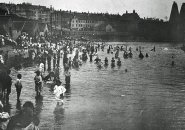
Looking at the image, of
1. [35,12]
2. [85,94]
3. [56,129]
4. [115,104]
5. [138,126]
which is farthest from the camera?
[35,12]

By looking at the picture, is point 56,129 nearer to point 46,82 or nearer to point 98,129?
point 98,129

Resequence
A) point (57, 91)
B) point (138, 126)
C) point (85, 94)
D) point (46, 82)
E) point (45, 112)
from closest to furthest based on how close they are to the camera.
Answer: point (138, 126), point (45, 112), point (57, 91), point (85, 94), point (46, 82)

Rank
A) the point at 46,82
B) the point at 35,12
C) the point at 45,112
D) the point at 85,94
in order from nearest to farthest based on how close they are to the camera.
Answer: the point at 45,112 < the point at 85,94 < the point at 46,82 < the point at 35,12

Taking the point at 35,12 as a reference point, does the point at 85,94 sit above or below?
below

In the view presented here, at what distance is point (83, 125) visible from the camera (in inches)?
606

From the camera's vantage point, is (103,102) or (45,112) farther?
(103,102)

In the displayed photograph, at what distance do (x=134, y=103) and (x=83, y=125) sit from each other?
22.5 feet

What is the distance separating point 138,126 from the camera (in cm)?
1557

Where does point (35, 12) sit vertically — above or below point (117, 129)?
above

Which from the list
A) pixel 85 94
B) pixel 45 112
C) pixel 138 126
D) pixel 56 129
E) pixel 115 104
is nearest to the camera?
pixel 56 129

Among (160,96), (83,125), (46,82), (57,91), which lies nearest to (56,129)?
(83,125)

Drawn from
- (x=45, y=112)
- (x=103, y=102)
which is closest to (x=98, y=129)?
(x=45, y=112)

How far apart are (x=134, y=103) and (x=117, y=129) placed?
6.85 m

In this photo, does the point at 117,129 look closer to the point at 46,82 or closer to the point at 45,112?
the point at 45,112
